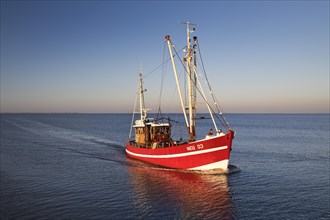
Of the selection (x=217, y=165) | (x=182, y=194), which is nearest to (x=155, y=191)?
(x=182, y=194)

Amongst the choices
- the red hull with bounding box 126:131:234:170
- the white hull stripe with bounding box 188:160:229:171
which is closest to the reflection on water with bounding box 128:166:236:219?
the white hull stripe with bounding box 188:160:229:171

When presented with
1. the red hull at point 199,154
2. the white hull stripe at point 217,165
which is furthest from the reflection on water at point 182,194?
the red hull at point 199,154

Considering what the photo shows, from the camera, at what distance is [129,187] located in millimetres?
27094

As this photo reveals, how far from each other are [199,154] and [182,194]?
6.65 m

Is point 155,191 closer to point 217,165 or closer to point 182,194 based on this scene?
point 182,194

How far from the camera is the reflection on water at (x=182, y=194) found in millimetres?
20856

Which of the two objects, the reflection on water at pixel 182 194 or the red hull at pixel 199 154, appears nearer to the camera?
the reflection on water at pixel 182 194

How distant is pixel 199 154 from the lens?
30.7 metres

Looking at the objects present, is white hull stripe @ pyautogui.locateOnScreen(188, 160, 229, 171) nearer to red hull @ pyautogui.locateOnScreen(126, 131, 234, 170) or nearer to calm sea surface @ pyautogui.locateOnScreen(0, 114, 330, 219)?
red hull @ pyautogui.locateOnScreen(126, 131, 234, 170)

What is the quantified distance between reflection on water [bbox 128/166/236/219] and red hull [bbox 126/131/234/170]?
1.11 meters

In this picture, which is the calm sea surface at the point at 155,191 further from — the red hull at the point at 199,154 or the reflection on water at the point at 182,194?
the red hull at the point at 199,154

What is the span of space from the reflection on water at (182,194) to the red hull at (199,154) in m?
1.11

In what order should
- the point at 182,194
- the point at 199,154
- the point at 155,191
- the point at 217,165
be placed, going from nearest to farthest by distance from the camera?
1. the point at 182,194
2. the point at 155,191
3. the point at 217,165
4. the point at 199,154

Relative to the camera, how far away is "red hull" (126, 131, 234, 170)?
29.3m
